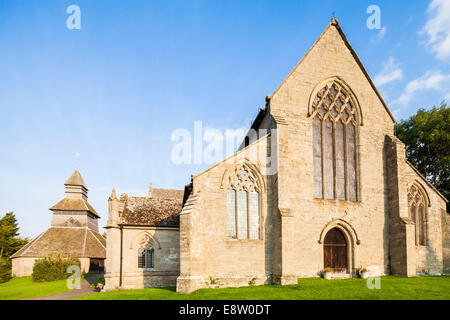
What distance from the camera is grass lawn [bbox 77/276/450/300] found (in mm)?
15992

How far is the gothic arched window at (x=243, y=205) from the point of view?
2169cm

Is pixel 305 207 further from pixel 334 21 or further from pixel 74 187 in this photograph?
pixel 74 187

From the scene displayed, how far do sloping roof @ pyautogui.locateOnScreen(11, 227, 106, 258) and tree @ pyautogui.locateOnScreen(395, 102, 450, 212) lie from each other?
130ft

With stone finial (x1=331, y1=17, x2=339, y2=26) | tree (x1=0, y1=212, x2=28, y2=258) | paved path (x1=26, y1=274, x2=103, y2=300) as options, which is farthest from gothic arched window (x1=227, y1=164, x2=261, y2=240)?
tree (x1=0, y1=212, x2=28, y2=258)

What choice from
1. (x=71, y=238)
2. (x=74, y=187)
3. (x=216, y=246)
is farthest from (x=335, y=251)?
(x=74, y=187)

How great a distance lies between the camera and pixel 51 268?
38.1m

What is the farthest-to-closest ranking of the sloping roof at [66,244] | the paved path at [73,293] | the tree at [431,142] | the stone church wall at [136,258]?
the sloping roof at [66,244] → the tree at [431,142] → the stone church wall at [136,258] → the paved path at [73,293]

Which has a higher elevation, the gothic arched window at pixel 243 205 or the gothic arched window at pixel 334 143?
the gothic arched window at pixel 334 143

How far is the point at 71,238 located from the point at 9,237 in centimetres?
1093

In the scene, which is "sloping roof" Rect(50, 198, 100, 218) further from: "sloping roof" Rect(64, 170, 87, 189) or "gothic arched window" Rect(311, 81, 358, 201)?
"gothic arched window" Rect(311, 81, 358, 201)

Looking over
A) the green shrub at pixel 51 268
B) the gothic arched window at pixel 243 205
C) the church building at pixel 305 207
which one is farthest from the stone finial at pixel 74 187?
the gothic arched window at pixel 243 205

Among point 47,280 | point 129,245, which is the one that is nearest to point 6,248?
point 47,280

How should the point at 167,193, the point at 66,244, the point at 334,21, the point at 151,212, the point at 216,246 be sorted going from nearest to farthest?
the point at 216,246
the point at 334,21
the point at 151,212
the point at 66,244
the point at 167,193

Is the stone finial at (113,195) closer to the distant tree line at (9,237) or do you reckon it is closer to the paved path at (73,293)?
the paved path at (73,293)
